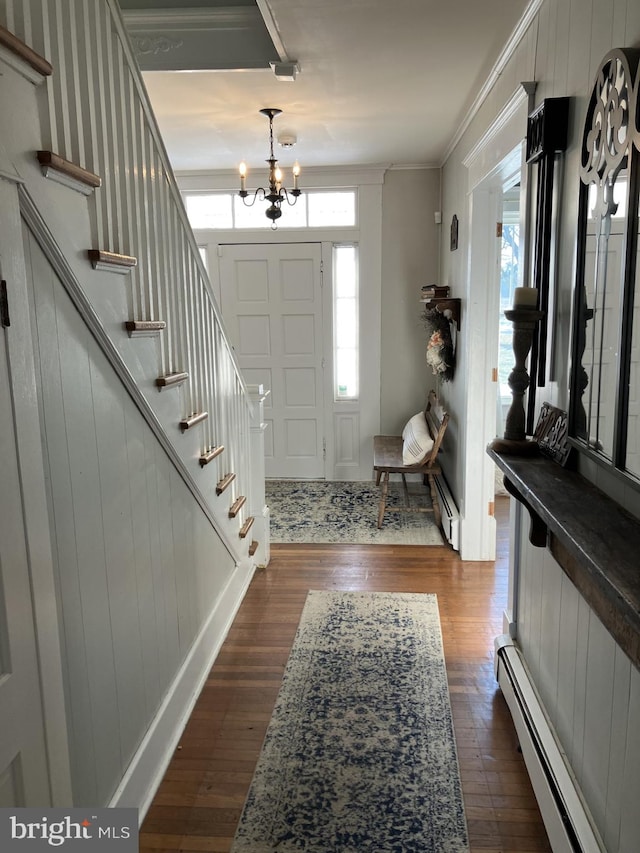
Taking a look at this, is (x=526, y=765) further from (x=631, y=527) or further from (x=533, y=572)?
A: (x=631, y=527)

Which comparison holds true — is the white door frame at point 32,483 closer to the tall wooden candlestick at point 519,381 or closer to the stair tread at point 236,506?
the tall wooden candlestick at point 519,381

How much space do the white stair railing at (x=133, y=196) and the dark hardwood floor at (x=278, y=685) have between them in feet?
2.07

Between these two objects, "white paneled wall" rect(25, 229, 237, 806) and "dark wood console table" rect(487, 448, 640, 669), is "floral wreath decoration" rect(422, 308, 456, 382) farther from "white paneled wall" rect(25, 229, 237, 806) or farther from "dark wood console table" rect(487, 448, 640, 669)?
"white paneled wall" rect(25, 229, 237, 806)

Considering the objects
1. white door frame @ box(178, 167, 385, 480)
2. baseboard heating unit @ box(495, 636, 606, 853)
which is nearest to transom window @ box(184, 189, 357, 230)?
white door frame @ box(178, 167, 385, 480)

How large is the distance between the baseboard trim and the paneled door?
264 cm

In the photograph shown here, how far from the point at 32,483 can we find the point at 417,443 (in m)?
3.52

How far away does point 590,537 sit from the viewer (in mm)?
1330

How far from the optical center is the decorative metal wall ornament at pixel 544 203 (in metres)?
1.98

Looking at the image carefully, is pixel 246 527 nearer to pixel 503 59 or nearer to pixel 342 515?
pixel 342 515

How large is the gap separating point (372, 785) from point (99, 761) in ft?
2.89

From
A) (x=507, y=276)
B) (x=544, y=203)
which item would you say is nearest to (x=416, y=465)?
(x=507, y=276)

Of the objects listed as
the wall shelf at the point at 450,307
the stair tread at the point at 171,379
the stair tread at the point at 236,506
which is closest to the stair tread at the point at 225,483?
the stair tread at the point at 236,506

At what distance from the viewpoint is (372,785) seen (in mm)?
2053

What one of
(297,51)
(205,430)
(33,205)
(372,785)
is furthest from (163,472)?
(297,51)
